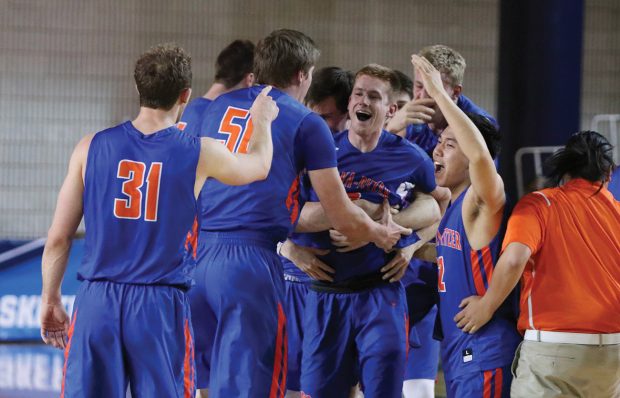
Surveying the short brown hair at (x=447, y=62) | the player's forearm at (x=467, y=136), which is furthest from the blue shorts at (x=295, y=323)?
the player's forearm at (x=467, y=136)

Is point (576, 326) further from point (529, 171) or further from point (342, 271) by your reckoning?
point (529, 171)

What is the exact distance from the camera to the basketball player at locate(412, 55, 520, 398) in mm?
4422

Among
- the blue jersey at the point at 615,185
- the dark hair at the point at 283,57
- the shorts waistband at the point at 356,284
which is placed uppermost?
the dark hair at the point at 283,57

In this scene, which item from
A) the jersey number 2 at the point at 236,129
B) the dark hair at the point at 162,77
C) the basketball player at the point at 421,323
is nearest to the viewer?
the dark hair at the point at 162,77

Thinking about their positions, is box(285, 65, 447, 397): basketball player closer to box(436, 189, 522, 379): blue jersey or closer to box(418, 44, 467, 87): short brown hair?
box(436, 189, 522, 379): blue jersey

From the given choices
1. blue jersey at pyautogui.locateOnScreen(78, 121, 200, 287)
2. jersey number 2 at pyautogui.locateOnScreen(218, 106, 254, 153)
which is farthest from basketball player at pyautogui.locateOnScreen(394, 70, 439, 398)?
blue jersey at pyautogui.locateOnScreen(78, 121, 200, 287)

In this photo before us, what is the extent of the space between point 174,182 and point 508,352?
67.5 inches

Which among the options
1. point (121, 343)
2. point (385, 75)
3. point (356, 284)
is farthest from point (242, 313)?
point (385, 75)

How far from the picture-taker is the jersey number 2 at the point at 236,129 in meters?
4.74

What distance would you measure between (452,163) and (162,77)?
1.56 meters

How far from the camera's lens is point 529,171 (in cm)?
1118

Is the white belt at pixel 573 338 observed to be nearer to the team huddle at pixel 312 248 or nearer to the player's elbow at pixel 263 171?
the team huddle at pixel 312 248

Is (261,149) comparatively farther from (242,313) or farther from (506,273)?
(506,273)

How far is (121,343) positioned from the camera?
4.10 metres
